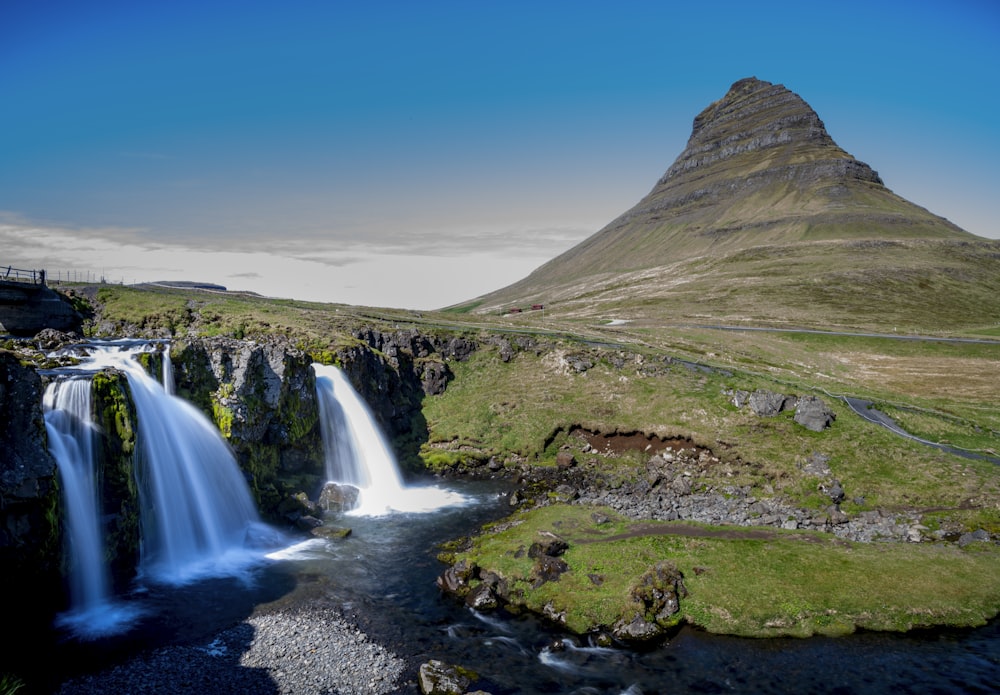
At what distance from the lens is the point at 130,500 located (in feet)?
116

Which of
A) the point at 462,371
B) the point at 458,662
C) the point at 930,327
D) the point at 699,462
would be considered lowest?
the point at 458,662

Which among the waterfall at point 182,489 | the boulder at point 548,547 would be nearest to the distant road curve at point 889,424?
the boulder at point 548,547

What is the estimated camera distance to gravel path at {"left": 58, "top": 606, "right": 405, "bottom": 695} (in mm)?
24016

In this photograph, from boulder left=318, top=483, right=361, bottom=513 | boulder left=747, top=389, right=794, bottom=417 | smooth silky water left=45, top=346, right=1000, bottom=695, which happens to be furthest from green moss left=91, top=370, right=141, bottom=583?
boulder left=747, top=389, right=794, bottom=417

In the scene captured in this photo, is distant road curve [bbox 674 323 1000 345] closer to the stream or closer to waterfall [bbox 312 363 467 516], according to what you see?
waterfall [bbox 312 363 467 516]

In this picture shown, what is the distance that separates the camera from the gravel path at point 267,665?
2402cm

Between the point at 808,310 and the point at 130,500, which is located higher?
the point at 808,310

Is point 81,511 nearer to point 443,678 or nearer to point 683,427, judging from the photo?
point 443,678

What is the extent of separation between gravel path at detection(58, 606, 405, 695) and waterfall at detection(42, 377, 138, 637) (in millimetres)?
4853

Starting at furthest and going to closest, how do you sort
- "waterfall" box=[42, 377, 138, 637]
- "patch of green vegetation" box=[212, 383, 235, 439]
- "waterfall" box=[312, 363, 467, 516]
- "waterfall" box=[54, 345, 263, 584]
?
"waterfall" box=[312, 363, 467, 516] → "patch of green vegetation" box=[212, 383, 235, 439] → "waterfall" box=[54, 345, 263, 584] → "waterfall" box=[42, 377, 138, 637]

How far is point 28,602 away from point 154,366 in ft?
61.9

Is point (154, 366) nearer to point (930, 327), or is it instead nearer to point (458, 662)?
point (458, 662)

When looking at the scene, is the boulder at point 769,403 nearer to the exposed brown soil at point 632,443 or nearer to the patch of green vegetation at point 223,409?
the exposed brown soil at point 632,443

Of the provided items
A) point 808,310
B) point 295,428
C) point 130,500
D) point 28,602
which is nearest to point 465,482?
point 295,428
